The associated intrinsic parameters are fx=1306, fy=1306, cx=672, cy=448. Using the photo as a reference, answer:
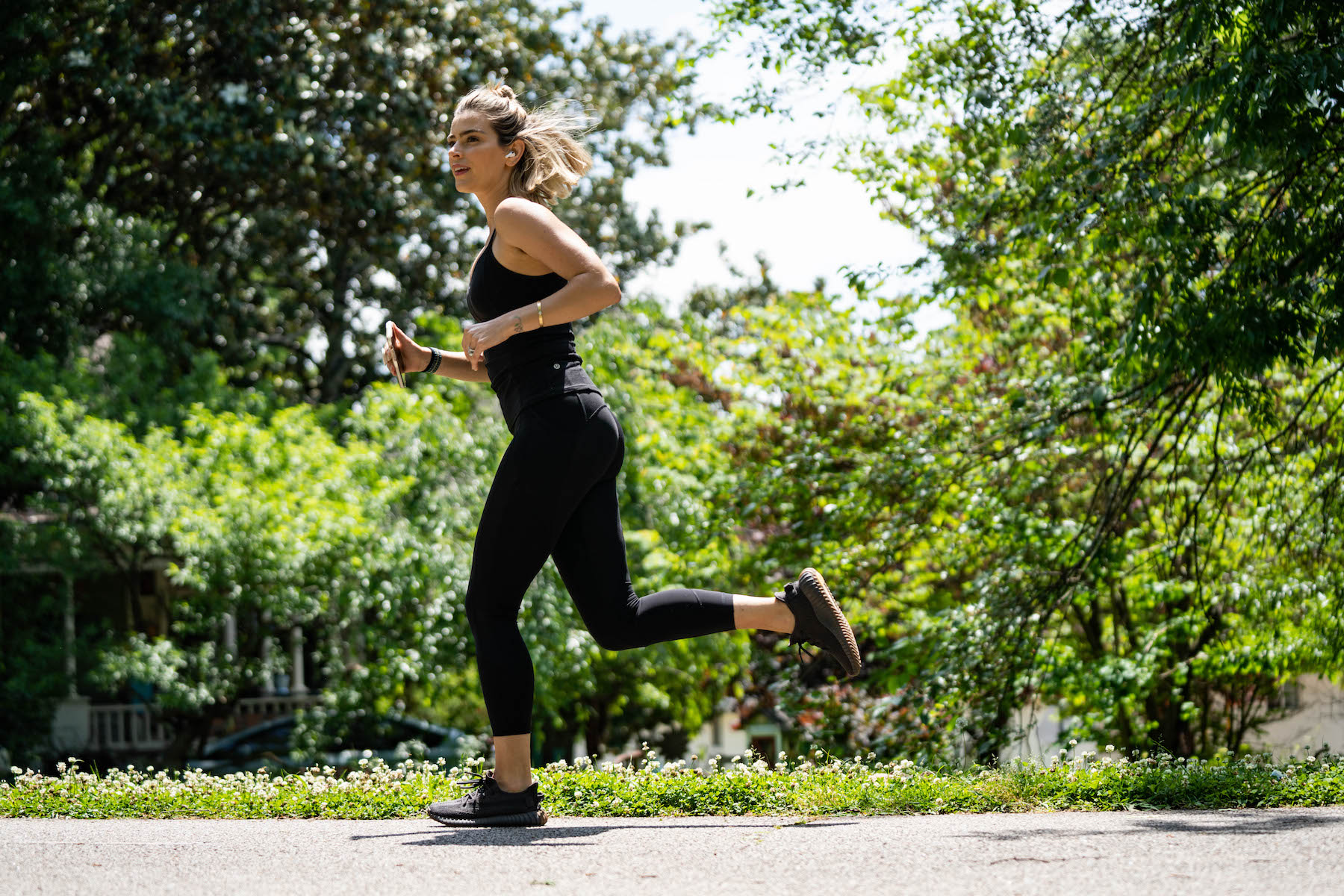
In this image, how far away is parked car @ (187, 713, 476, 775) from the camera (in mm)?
13602

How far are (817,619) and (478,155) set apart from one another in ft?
5.32

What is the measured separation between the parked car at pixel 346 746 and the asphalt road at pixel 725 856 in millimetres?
9715

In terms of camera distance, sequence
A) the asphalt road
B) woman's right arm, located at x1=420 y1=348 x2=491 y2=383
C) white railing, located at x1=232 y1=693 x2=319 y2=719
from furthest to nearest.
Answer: white railing, located at x1=232 y1=693 x2=319 y2=719 → woman's right arm, located at x1=420 y1=348 x2=491 y2=383 → the asphalt road

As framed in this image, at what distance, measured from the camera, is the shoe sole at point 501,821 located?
350 cm

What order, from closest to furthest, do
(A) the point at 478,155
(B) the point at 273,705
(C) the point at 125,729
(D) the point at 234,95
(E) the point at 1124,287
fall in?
(A) the point at 478,155 < (E) the point at 1124,287 < (D) the point at 234,95 < (C) the point at 125,729 < (B) the point at 273,705

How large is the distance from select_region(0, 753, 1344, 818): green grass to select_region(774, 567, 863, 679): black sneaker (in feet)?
1.47

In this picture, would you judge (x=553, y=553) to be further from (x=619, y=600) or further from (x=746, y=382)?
(x=746, y=382)

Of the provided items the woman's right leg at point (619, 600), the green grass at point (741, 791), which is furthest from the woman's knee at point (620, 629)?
the green grass at point (741, 791)

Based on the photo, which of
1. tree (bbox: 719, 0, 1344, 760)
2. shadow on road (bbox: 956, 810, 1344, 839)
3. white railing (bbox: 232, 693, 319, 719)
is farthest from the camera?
white railing (bbox: 232, 693, 319, 719)

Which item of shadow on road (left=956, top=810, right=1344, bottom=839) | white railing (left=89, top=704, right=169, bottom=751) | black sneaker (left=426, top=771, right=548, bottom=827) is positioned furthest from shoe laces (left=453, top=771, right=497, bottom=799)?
white railing (left=89, top=704, right=169, bottom=751)

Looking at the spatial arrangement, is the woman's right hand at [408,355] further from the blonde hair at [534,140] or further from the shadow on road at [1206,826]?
the shadow on road at [1206,826]

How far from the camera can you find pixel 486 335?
342cm

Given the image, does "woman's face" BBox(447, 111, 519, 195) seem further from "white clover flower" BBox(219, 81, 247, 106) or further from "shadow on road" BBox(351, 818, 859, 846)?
"white clover flower" BBox(219, 81, 247, 106)

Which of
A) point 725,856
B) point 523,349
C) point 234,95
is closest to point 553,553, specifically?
point 523,349
